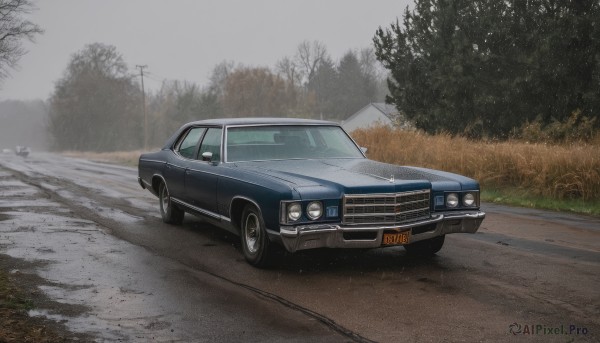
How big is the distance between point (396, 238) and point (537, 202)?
7.22m

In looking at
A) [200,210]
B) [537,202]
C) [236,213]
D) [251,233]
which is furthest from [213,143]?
[537,202]

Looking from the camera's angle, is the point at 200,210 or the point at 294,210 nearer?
the point at 294,210

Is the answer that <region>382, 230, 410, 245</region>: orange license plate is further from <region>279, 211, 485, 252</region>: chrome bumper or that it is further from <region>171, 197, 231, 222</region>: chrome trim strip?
<region>171, 197, 231, 222</region>: chrome trim strip

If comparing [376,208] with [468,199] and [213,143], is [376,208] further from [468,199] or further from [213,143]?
[213,143]

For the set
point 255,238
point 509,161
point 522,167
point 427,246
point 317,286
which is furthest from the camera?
point 509,161

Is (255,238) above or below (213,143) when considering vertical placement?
below

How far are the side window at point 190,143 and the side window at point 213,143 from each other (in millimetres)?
251

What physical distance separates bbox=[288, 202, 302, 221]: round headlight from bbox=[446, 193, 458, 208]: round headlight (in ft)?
5.56

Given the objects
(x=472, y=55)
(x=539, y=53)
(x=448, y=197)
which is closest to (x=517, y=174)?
(x=448, y=197)

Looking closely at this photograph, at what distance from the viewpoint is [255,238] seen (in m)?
6.18

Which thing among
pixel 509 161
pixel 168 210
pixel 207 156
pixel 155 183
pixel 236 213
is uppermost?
pixel 207 156

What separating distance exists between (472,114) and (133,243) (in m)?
23.7

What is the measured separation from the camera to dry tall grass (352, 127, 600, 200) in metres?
11.7

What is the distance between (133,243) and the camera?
751cm
